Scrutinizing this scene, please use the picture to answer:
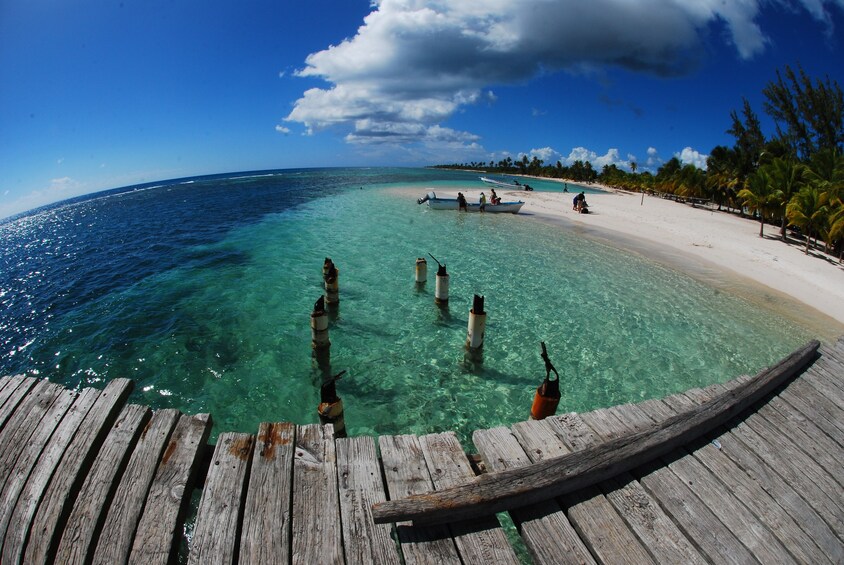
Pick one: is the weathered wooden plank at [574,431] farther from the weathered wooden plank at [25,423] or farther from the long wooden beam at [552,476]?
the weathered wooden plank at [25,423]

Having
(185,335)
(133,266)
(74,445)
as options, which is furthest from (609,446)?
(133,266)

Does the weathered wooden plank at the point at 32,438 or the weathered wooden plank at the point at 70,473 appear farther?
the weathered wooden plank at the point at 32,438

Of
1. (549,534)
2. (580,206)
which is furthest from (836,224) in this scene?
(549,534)

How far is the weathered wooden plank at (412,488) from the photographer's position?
9.29 feet

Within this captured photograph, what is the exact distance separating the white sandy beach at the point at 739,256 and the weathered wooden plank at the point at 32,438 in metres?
20.2

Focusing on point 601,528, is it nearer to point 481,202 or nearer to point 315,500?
point 315,500

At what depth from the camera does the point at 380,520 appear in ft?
9.37

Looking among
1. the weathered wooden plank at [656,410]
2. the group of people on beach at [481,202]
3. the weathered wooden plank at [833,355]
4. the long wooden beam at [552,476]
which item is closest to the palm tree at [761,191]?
the group of people on beach at [481,202]

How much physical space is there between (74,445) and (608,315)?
48.6ft

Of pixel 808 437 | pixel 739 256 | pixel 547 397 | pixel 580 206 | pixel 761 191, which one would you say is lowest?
pixel 547 397

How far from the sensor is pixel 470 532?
9.73 ft

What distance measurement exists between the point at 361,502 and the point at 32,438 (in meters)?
3.47

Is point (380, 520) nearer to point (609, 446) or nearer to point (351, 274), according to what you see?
point (609, 446)

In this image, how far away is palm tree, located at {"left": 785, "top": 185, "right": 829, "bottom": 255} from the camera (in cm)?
2281
